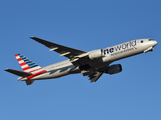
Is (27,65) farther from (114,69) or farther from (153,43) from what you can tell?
(153,43)

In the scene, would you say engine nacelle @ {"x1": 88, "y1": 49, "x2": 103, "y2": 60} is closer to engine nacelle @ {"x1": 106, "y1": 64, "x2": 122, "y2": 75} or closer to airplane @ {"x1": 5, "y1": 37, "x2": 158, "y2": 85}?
airplane @ {"x1": 5, "y1": 37, "x2": 158, "y2": 85}

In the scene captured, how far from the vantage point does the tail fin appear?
47.3 meters

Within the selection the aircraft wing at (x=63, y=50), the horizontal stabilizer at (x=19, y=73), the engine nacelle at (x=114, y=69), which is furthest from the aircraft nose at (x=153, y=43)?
the horizontal stabilizer at (x=19, y=73)

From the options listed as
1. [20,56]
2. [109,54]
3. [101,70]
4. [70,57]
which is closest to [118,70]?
[101,70]

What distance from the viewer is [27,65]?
48.3 m

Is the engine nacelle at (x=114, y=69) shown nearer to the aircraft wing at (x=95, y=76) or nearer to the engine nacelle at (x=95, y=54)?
the aircraft wing at (x=95, y=76)

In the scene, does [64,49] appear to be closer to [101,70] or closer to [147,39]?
[101,70]

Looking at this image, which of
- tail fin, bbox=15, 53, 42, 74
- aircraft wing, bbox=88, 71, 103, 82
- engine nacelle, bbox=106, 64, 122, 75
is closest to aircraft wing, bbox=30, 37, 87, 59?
tail fin, bbox=15, 53, 42, 74

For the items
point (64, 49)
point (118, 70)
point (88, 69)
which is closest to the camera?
point (64, 49)

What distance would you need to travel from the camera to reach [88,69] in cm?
4459

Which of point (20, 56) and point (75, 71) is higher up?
point (20, 56)

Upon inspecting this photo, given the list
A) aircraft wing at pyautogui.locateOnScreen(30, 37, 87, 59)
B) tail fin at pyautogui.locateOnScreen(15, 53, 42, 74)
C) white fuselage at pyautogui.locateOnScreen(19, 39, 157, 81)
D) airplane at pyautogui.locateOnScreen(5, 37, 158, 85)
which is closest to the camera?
aircraft wing at pyautogui.locateOnScreen(30, 37, 87, 59)

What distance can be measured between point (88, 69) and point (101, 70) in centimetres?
536

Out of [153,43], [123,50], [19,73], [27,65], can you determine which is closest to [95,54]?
[123,50]
